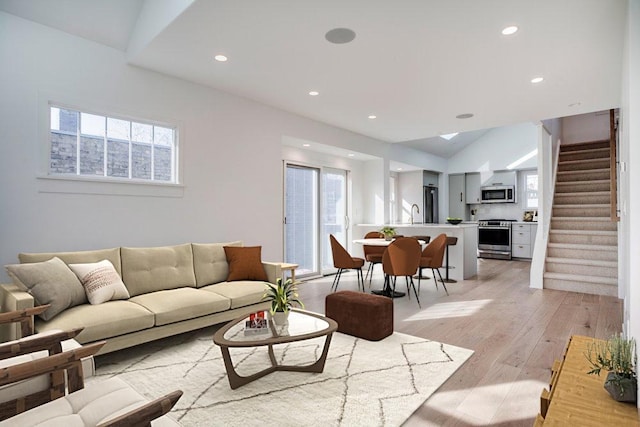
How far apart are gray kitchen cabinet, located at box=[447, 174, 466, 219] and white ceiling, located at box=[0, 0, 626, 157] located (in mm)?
5166

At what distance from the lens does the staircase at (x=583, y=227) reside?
5410 millimetres

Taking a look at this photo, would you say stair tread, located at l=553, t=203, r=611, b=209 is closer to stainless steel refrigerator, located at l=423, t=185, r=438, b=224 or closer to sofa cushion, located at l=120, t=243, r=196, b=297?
stainless steel refrigerator, located at l=423, t=185, r=438, b=224

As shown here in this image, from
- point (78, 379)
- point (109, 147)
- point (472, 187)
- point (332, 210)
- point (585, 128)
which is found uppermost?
point (585, 128)

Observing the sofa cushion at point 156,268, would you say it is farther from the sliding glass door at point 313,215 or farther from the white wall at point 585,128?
the white wall at point 585,128

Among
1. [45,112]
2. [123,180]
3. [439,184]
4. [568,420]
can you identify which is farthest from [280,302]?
[439,184]

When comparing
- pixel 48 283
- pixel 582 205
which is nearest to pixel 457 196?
pixel 582 205

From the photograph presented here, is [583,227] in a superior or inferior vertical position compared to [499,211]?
inferior

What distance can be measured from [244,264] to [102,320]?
61.8 inches

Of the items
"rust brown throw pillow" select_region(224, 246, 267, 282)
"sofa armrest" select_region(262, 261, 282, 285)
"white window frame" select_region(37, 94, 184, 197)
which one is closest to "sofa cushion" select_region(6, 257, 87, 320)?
"white window frame" select_region(37, 94, 184, 197)

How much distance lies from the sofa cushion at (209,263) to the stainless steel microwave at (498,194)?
25.7 ft

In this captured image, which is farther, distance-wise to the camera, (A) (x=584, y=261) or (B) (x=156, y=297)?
(A) (x=584, y=261)

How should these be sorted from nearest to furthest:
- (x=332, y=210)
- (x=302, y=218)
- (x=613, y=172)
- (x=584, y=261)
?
(x=613, y=172)
(x=584, y=261)
(x=302, y=218)
(x=332, y=210)

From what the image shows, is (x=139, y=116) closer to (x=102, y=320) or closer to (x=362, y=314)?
(x=102, y=320)

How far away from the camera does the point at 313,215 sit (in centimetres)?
662
